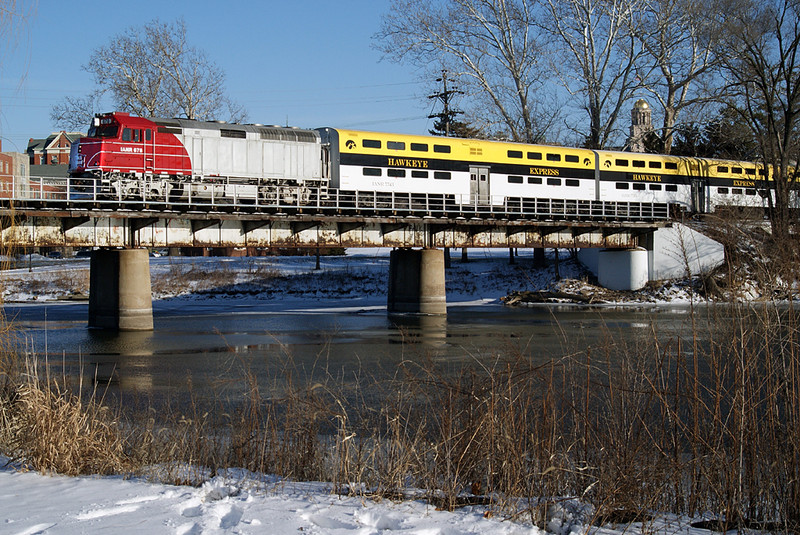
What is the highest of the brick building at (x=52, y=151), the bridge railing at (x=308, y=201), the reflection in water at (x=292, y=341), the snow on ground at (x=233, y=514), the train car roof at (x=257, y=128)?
the brick building at (x=52, y=151)

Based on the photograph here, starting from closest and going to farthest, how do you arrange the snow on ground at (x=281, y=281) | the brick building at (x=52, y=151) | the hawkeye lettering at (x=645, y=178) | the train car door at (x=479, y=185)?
1. the train car door at (x=479, y=185)
2. the hawkeye lettering at (x=645, y=178)
3. the snow on ground at (x=281, y=281)
4. the brick building at (x=52, y=151)

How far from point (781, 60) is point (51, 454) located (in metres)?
45.9

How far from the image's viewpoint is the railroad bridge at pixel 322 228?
97.5 ft

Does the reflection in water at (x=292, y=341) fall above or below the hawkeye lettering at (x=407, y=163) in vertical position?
below

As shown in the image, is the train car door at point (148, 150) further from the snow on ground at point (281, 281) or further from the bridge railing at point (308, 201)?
the snow on ground at point (281, 281)

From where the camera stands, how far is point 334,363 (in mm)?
20062

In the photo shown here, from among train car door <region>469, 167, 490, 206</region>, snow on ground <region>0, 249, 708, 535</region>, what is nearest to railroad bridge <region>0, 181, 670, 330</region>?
train car door <region>469, 167, 490, 206</region>

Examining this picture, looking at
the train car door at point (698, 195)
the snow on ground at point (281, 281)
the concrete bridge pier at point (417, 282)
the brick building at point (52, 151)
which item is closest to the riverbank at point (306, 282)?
the snow on ground at point (281, 281)

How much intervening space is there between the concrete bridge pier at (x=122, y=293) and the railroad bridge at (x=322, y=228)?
0.14 feet

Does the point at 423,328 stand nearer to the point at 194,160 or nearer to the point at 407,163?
the point at 407,163

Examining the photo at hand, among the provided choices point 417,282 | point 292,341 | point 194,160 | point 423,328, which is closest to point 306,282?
point 417,282

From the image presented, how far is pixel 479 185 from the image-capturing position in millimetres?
41250

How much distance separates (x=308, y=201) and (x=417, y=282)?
7.28 metres

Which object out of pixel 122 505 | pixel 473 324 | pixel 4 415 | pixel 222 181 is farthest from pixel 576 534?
pixel 222 181
